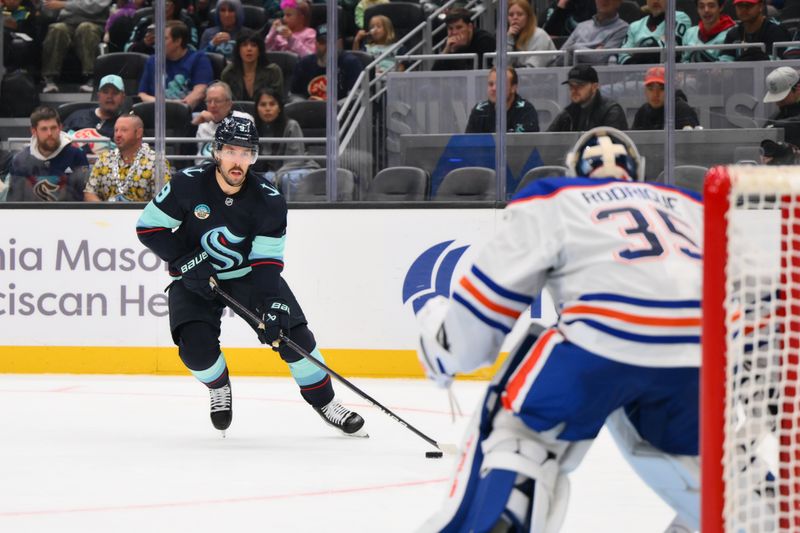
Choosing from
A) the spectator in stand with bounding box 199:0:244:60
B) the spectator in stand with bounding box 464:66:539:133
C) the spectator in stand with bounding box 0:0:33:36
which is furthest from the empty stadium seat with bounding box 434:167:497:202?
the spectator in stand with bounding box 0:0:33:36

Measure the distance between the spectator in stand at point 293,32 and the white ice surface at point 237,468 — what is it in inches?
79.7

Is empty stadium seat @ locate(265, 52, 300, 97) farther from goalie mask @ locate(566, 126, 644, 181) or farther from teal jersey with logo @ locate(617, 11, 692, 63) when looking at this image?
goalie mask @ locate(566, 126, 644, 181)

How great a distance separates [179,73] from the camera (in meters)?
6.98

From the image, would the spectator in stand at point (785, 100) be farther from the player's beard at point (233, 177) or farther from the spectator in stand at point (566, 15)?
the player's beard at point (233, 177)

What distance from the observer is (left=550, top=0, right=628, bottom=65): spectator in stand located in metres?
6.61

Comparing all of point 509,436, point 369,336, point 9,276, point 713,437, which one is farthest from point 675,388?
point 9,276

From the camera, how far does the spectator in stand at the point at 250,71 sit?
7.02 m

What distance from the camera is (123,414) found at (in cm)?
541

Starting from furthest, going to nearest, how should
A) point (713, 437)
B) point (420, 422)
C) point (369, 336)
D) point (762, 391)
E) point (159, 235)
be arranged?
point (369, 336) < point (420, 422) < point (159, 235) < point (762, 391) < point (713, 437)

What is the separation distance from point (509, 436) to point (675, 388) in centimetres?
30

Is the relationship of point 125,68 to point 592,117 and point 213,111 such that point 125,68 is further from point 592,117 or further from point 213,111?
point 592,117

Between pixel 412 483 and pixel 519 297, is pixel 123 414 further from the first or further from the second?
pixel 519 297

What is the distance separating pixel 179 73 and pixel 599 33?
7.46 feet

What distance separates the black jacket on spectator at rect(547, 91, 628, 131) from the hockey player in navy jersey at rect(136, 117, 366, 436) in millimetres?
2146
